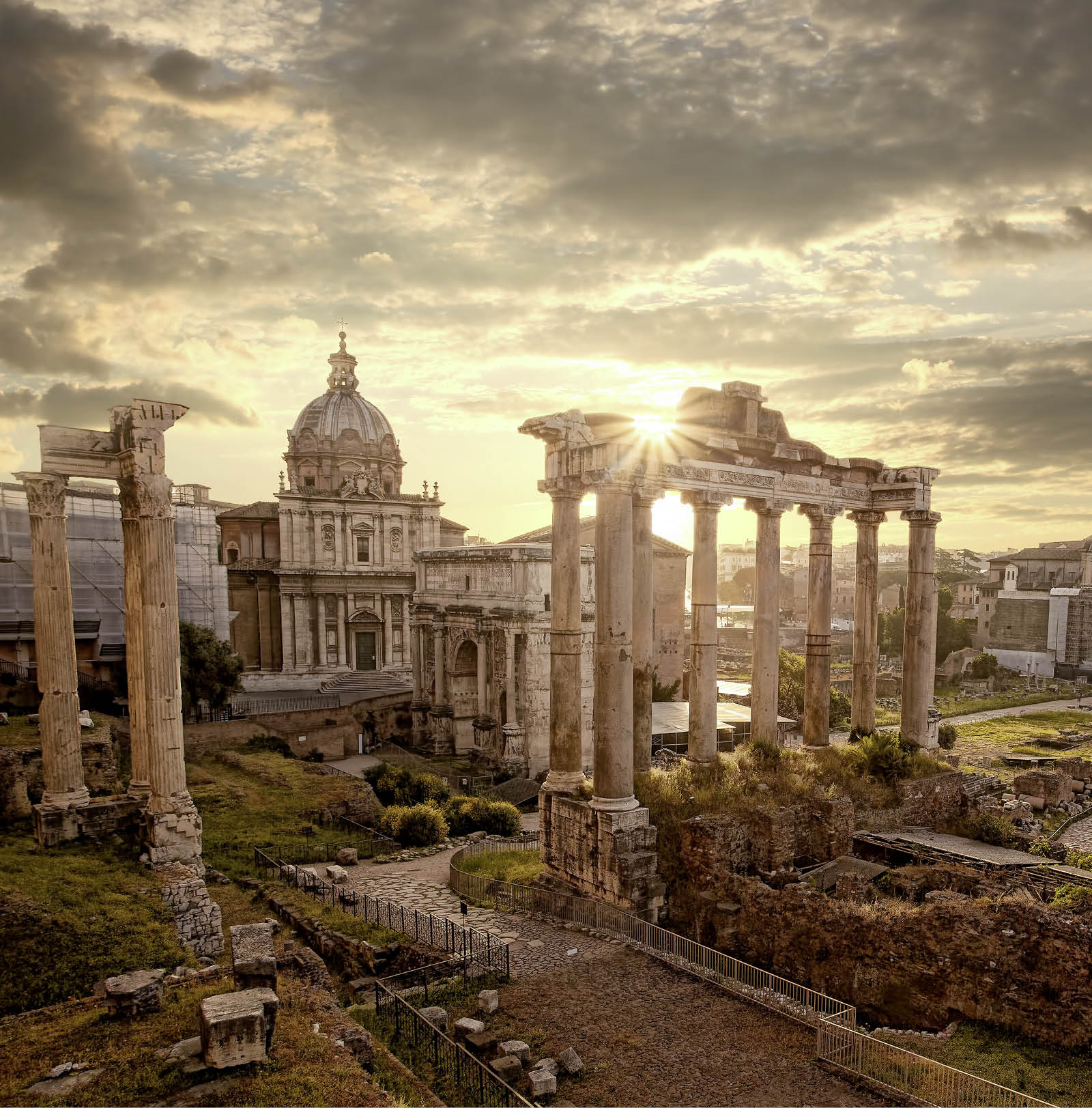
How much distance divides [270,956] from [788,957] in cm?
755

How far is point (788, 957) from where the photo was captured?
1181 cm

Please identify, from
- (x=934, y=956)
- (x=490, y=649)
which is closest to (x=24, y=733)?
(x=490, y=649)

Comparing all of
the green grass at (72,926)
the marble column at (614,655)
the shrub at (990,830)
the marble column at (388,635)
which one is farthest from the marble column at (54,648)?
the marble column at (388,635)

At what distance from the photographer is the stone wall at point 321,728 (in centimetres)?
3034

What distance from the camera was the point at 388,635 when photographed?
45.5 metres

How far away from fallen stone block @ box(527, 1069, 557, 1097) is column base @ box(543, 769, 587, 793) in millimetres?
6125

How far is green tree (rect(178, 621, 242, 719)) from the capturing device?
31328mm

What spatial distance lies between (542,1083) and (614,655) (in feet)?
22.2

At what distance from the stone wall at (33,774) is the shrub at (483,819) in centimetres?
909

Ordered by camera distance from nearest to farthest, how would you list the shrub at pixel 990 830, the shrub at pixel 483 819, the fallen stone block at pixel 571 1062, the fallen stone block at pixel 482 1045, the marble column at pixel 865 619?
the fallen stone block at pixel 571 1062
the fallen stone block at pixel 482 1045
the shrub at pixel 990 830
the marble column at pixel 865 619
the shrub at pixel 483 819

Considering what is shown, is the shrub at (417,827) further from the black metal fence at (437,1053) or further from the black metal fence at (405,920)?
the black metal fence at (437,1053)

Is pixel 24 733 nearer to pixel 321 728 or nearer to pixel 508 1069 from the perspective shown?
pixel 321 728

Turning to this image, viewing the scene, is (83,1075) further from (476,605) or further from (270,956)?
(476,605)

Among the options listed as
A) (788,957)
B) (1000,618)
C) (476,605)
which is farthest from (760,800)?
(1000,618)
